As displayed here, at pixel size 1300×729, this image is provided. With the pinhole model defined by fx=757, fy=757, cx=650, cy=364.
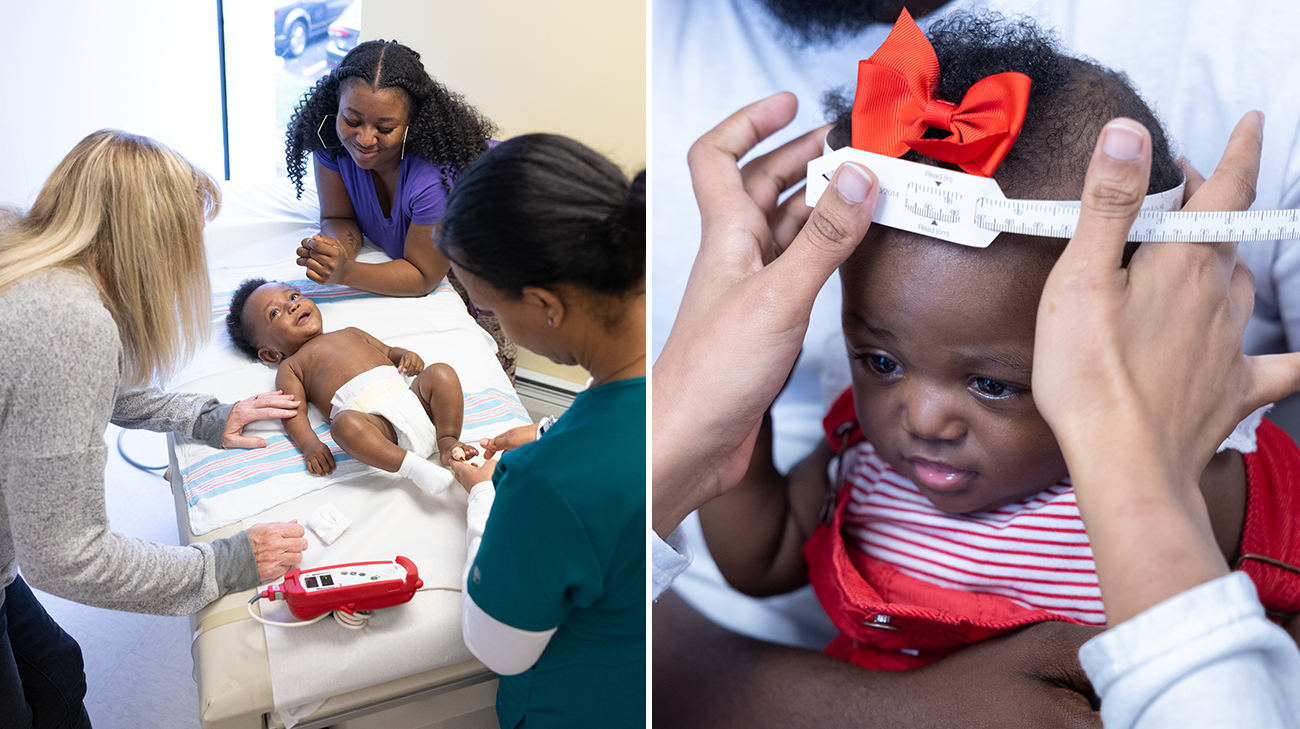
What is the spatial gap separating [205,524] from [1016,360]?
2.50ft

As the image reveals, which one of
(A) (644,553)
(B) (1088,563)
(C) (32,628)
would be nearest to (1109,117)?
(B) (1088,563)

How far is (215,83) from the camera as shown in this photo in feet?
2.53

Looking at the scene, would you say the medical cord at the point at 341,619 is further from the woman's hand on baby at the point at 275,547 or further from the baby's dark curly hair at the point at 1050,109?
the baby's dark curly hair at the point at 1050,109

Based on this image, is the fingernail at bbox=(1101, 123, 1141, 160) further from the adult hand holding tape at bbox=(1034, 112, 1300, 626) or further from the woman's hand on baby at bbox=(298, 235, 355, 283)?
the woman's hand on baby at bbox=(298, 235, 355, 283)

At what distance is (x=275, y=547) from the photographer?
72cm

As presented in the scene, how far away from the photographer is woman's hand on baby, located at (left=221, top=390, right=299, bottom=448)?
77 centimetres

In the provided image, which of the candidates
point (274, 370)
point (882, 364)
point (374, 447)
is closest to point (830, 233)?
point (882, 364)

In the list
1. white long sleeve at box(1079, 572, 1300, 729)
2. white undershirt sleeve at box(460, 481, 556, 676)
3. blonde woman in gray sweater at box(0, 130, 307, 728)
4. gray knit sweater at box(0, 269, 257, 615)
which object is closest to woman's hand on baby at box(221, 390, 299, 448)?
blonde woman in gray sweater at box(0, 130, 307, 728)

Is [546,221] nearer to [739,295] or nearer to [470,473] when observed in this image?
[739,295]

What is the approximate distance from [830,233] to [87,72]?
74cm

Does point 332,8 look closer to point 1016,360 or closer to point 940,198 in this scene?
point 940,198

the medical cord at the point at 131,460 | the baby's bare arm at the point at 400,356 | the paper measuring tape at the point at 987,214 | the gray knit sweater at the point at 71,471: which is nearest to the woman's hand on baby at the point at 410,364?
the baby's bare arm at the point at 400,356

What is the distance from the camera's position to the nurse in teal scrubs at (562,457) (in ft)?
1.85

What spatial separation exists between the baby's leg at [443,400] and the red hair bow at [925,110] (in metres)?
0.45
